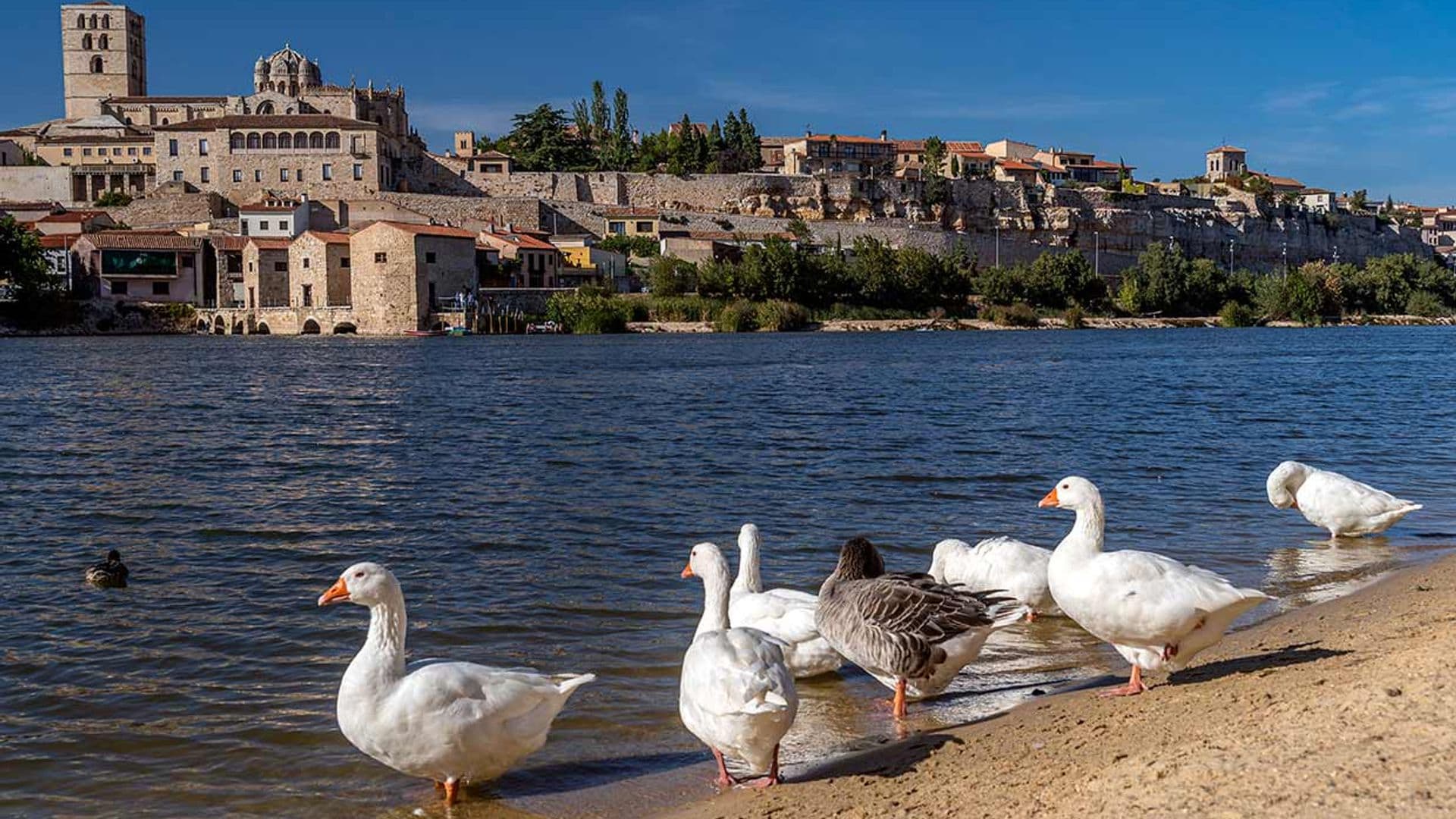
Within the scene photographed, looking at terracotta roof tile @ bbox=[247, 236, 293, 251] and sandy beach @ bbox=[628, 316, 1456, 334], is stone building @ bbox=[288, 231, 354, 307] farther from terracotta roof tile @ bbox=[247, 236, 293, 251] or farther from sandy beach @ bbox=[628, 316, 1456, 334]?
sandy beach @ bbox=[628, 316, 1456, 334]

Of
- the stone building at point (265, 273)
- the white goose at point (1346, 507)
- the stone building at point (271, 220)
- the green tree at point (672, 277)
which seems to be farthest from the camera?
the green tree at point (672, 277)

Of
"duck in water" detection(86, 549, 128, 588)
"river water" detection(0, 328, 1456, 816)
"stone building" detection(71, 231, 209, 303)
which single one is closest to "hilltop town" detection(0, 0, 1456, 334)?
"stone building" detection(71, 231, 209, 303)

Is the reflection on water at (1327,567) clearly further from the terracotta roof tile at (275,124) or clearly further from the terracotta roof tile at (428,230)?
the terracotta roof tile at (275,124)

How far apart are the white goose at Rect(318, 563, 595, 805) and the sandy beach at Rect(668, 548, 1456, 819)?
2.70ft

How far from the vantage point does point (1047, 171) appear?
116062 mm

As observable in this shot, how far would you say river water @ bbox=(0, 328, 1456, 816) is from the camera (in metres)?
6.29

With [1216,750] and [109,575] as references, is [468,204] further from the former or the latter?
[1216,750]

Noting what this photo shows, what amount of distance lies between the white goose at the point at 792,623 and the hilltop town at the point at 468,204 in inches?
2375

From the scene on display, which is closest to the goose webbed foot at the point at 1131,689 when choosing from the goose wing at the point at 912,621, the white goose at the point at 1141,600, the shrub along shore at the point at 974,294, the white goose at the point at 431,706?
the white goose at the point at 1141,600

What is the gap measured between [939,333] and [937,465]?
5976cm

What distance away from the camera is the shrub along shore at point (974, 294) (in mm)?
75875

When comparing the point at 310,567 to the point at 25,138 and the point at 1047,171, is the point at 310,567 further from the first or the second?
the point at 1047,171

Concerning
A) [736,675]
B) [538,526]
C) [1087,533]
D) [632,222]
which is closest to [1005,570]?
[1087,533]

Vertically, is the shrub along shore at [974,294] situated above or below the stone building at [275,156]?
below
